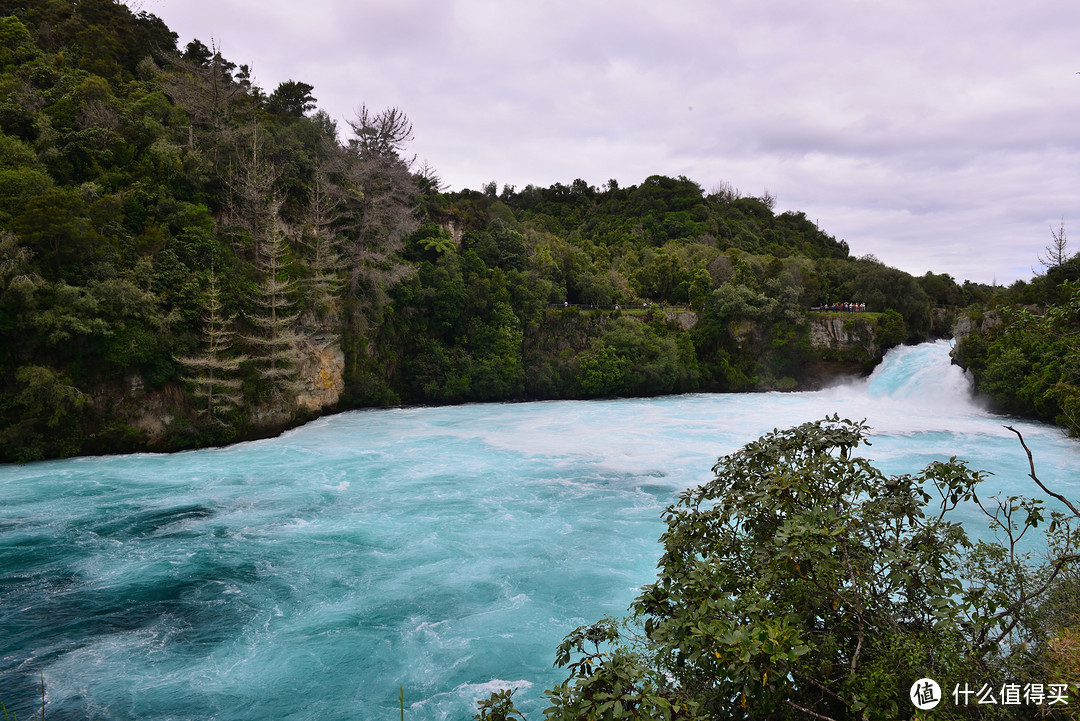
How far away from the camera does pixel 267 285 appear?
2333 cm

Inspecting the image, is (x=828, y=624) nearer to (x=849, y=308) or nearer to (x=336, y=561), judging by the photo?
(x=336, y=561)

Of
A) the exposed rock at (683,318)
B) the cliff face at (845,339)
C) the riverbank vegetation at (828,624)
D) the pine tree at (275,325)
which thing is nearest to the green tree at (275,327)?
the pine tree at (275,325)

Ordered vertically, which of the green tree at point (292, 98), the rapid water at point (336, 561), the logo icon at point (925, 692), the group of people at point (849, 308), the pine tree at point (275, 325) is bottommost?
the rapid water at point (336, 561)

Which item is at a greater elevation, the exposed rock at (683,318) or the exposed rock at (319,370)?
the exposed rock at (683,318)

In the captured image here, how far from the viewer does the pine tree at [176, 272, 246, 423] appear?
20297mm

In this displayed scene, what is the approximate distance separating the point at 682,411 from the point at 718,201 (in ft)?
208

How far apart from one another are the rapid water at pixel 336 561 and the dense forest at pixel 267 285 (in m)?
3.00

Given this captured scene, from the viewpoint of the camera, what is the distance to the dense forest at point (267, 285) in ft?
61.3

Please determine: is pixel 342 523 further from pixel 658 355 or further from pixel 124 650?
pixel 658 355

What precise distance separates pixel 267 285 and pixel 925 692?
24968mm

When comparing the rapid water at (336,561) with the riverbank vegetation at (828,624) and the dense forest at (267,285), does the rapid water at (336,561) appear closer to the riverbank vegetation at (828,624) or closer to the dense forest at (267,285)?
the dense forest at (267,285)

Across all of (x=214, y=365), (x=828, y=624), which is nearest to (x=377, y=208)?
(x=214, y=365)

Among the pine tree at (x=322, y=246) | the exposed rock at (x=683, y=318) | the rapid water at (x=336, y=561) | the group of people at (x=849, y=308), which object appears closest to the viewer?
the rapid water at (x=336, y=561)

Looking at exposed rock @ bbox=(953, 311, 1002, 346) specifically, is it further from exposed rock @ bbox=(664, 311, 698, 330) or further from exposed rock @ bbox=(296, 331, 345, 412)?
exposed rock @ bbox=(296, 331, 345, 412)
